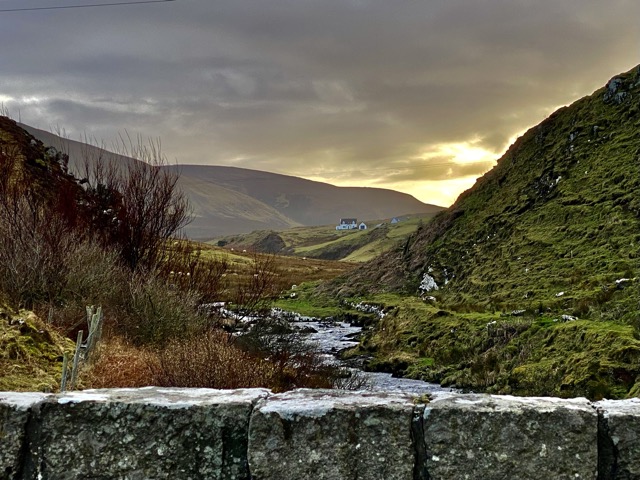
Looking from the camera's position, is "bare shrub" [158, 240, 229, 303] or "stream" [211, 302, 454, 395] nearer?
"bare shrub" [158, 240, 229, 303]

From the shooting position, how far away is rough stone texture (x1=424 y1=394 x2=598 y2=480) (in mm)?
3086

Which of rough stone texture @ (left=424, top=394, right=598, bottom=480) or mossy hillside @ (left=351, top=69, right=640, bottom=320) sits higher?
mossy hillside @ (left=351, top=69, right=640, bottom=320)

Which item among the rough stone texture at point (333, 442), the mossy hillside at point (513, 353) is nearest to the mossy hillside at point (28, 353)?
the rough stone texture at point (333, 442)

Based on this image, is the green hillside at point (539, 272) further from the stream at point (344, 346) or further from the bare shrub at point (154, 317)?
the bare shrub at point (154, 317)

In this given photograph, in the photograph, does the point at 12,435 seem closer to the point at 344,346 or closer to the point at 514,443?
the point at 514,443

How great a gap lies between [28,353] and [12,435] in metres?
5.03

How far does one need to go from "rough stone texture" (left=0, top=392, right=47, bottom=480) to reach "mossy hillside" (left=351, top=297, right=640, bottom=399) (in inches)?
423

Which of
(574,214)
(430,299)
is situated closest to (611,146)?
(574,214)

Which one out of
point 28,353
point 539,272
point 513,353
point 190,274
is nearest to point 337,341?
point 539,272

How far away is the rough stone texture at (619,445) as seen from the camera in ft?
10.1

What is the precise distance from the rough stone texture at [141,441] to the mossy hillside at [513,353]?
993 centimetres

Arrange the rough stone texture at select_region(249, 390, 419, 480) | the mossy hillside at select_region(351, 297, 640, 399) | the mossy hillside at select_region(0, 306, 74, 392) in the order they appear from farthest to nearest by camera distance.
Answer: the mossy hillside at select_region(351, 297, 640, 399)
the mossy hillside at select_region(0, 306, 74, 392)
the rough stone texture at select_region(249, 390, 419, 480)

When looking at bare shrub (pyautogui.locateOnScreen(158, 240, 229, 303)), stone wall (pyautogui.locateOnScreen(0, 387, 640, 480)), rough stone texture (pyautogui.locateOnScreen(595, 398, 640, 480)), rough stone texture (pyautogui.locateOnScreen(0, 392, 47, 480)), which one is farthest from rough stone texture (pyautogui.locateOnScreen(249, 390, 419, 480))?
bare shrub (pyautogui.locateOnScreen(158, 240, 229, 303))

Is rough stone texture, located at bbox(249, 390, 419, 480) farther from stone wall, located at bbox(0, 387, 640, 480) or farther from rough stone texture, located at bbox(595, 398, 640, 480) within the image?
rough stone texture, located at bbox(595, 398, 640, 480)
